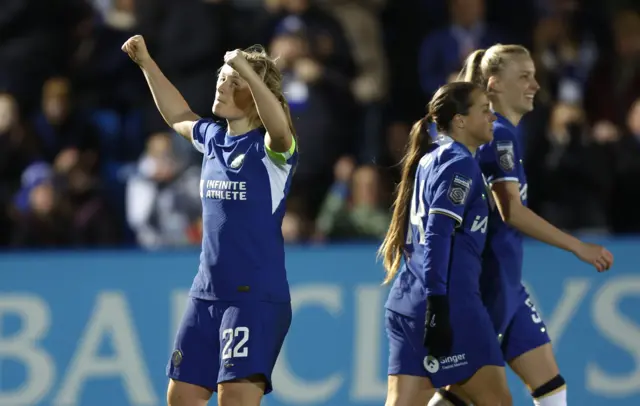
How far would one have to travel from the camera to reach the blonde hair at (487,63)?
6.84 metres

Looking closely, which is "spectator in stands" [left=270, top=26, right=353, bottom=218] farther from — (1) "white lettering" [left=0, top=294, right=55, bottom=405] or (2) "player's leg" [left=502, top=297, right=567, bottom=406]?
(2) "player's leg" [left=502, top=297, right=567, bottom=406]

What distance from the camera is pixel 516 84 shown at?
684 centimetres

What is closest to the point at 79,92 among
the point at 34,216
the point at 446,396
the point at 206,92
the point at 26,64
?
the point at 26,64

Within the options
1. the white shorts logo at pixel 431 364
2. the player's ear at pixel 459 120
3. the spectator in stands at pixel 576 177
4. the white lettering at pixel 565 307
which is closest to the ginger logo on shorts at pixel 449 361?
the white shorts logo at pixel 431 364

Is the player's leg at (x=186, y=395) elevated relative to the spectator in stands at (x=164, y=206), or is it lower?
lower

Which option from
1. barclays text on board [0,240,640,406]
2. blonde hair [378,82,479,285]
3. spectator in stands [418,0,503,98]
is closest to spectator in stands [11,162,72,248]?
barclays text on board [0,240,640,406]

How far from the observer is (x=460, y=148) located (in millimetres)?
6273

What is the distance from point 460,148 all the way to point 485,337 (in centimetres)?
91

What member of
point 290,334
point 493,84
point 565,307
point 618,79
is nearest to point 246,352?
point 493,84

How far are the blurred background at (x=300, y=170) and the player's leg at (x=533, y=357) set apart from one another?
2537 mm

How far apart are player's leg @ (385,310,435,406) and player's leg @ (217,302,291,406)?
2.23 ft

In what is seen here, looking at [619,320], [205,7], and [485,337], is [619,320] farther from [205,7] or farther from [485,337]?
[205,7]

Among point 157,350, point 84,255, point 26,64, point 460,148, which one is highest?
point 26,64

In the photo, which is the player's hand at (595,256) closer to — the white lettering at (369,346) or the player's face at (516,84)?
the player's face at (516,84)
